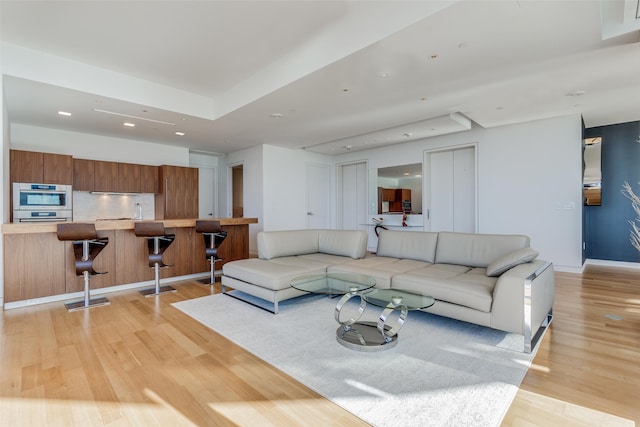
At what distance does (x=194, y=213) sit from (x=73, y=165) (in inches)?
94.0

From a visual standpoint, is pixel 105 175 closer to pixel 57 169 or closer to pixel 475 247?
pixel 57 169

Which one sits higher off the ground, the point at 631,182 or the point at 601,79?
the point at 601,79

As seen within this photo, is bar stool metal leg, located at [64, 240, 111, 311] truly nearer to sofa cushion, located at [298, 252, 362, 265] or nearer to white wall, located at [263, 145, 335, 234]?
sofa cushion, located at [298, 252, 362, 265]

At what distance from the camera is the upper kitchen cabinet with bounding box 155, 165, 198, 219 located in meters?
6.77

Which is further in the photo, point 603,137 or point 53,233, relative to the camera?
point 603,137

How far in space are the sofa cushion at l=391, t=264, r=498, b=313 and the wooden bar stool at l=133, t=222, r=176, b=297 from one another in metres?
3.19

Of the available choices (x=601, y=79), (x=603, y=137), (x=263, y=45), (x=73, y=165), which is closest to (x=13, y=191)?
(x=73, y=165)

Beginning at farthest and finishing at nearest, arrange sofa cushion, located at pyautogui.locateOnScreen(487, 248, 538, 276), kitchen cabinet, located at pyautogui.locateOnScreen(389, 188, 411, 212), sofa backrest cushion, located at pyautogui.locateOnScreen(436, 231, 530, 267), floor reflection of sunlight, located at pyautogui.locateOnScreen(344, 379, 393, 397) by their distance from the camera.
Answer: kitchen cabinet, located at pyautogui.locateOnScreen(389, 188, 411, 212) < sofa backrest cushion, located at pyautogui.locateOnScreen(436, 231, 530, 267) < sofa cushion, located at pyautogui.locateOnScreen(487, 248, 538, 276) < floor reflection of sunlight, located at pyautogui.locateOnScreen(344, 379, 393, 397)

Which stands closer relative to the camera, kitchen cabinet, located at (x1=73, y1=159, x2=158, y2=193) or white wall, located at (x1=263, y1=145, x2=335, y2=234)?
kitchen cabinet, located at (x1=73, y1=159, x2=158, y2=193)

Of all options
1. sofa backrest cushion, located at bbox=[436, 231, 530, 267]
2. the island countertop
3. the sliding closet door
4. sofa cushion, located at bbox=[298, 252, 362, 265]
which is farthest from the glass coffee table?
the sliding closet door

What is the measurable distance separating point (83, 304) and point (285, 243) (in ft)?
8.53

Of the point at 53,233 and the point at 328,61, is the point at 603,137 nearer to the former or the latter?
the point at 328,61

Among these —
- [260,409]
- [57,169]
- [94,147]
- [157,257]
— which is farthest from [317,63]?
[94,147]

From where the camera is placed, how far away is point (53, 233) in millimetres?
3881
